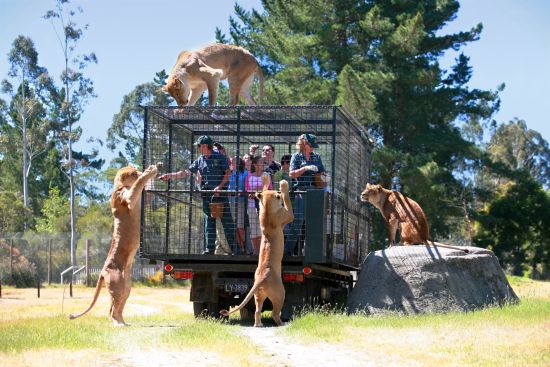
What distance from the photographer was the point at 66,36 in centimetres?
4559

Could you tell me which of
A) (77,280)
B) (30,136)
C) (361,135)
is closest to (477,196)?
(77,280)

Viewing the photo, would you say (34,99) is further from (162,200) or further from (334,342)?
(334,342)

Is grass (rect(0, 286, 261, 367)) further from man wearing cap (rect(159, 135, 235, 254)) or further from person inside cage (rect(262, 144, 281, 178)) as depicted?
person inside cage (rect(262, 144, 281, 178))

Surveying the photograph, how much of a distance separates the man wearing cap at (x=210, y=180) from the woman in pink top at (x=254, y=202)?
27 cm

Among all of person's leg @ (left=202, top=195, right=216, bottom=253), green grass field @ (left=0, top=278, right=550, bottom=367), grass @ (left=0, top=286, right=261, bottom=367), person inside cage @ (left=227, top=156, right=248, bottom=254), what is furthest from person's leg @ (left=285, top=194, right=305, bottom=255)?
grass @ (left=0, top=286, right=261, bottom=367)

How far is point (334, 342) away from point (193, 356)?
1.79 meters

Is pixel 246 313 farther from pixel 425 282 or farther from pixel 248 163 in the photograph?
pixel 425 282

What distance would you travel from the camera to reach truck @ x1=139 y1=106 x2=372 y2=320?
12438mm

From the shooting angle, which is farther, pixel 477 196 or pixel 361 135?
pixel 477 196

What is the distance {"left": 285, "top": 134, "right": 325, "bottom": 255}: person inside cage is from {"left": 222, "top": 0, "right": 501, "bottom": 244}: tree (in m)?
14.3

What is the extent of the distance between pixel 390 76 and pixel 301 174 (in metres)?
15.5

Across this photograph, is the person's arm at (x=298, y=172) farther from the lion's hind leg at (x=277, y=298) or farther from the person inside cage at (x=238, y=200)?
the lion's hind leg at (x=277, y=298)

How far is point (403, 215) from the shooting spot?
14.6 m

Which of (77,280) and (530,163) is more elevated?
(530,163)
